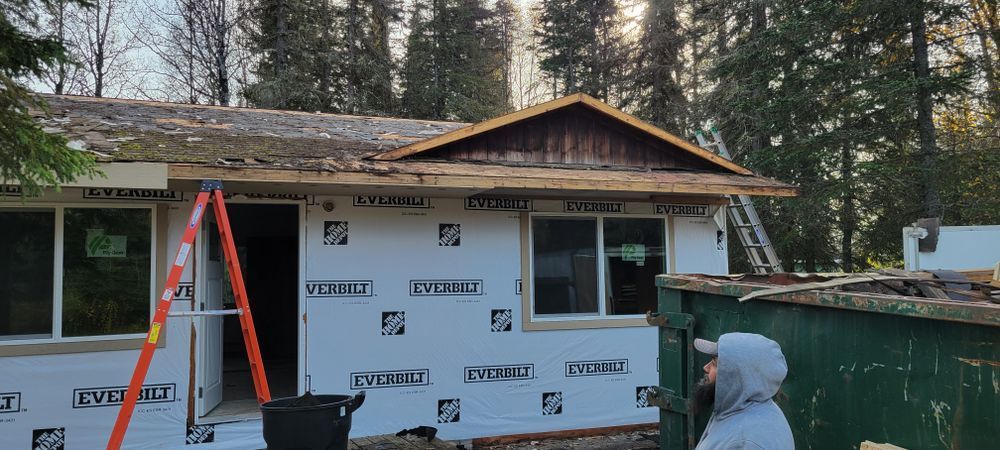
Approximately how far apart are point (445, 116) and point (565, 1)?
6531mm

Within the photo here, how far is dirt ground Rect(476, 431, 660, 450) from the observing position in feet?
21.8

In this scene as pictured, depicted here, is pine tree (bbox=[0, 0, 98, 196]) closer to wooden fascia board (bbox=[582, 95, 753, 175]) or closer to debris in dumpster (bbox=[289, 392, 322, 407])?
debris in dumpster (bbox=[289, 392, 322, 407])

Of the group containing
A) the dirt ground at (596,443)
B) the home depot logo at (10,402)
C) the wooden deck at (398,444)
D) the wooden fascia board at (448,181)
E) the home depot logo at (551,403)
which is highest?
the wooden fascia board at (448,181)

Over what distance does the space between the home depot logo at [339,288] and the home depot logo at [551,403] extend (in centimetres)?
226

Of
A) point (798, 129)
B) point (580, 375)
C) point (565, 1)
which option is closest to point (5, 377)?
point (580, 375)

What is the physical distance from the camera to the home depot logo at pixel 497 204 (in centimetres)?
702

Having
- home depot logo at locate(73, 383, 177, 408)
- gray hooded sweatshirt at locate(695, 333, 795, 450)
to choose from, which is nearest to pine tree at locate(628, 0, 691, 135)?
home depot logo at locate(73, 383, 177, 408)

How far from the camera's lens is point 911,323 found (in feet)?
7.27

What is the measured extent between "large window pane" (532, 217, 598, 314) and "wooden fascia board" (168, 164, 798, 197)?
1.02 meters

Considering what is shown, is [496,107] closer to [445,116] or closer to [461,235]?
[445,116]

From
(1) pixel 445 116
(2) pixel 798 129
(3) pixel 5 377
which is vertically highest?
(1) pixel 445 116

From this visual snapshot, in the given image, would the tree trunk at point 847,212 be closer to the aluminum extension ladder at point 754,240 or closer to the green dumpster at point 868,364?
the aluminum extension ladder at point 754,240

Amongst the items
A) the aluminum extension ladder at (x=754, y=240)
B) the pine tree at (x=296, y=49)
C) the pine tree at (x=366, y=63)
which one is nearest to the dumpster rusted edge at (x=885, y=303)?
the aluminum extension ladder at (x=754, y=240)

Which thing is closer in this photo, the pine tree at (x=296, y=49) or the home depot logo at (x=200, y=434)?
the home depot logo at (x=200, y=434)
